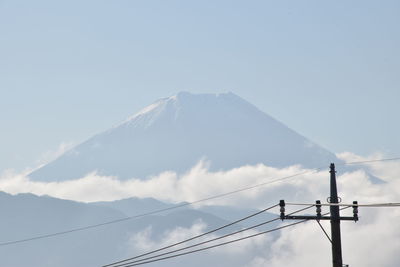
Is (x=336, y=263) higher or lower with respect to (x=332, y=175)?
lower

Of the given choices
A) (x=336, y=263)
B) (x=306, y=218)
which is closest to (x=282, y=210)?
(x=306, y=218)

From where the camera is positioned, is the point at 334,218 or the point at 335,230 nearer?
the point at 335,230

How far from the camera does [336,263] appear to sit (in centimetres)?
3719

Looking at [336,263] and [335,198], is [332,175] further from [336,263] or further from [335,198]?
[336,263]

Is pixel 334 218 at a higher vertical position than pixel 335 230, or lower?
higher

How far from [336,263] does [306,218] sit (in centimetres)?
272

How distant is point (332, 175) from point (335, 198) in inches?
42.2

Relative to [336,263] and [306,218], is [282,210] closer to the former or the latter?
[306,218]

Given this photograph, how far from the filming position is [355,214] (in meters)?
38.4

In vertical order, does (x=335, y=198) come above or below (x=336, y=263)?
above

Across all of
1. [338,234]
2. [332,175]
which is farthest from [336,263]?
[332,175]

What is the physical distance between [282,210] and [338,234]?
2760mm

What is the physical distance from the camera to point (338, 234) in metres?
38.6

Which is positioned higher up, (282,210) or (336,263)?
(282,210)
